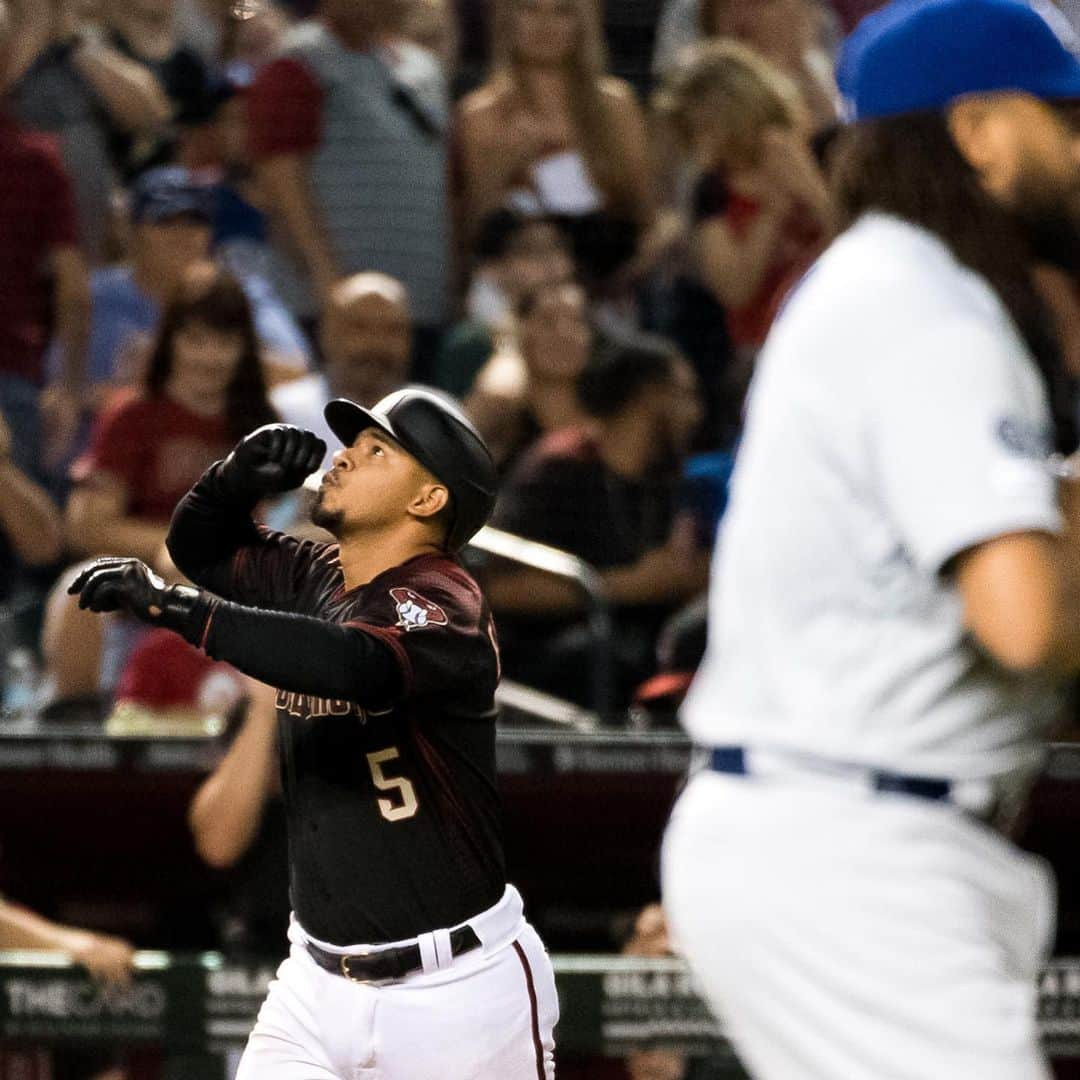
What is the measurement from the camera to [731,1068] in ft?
15.6

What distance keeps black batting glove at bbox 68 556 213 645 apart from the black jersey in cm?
24

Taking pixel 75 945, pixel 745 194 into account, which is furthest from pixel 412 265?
pixel 75 945

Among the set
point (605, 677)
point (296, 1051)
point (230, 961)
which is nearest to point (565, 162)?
point (605, 677)

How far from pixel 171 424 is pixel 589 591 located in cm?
118

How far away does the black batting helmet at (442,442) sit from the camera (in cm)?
341

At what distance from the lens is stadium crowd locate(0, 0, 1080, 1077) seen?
5586 millimetres

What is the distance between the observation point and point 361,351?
19.3 ft

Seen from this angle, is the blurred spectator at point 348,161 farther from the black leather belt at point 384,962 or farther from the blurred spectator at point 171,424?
the black leather belt at point 384,962

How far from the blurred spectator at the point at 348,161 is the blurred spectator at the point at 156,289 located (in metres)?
0.20

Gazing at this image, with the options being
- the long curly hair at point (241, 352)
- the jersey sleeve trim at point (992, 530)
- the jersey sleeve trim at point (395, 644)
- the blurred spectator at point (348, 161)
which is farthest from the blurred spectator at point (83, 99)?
the jersey sleeve trim at point (992, 530)

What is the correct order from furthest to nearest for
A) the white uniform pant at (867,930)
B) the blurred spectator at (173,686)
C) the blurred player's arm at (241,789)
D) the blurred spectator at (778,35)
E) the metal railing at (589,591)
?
the blurred spectator at (778,35), the metal railing at (589,591), the blurred spectator at (173,686), the blurred player's arm at (241,789), the white uniform pant at (867,930)

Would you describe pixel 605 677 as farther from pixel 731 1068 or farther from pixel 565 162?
pixel 565 162

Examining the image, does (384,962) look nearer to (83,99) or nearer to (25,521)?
(25,521)

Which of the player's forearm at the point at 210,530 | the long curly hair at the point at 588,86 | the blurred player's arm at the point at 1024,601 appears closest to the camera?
the blurred player's arm at the point at 1024,601
